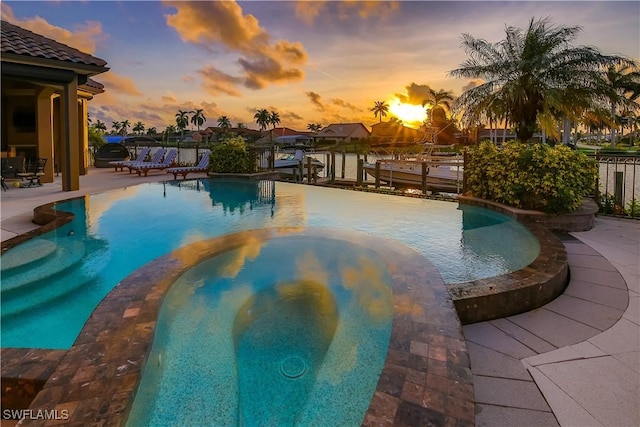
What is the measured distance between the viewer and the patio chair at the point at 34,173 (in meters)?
11.6

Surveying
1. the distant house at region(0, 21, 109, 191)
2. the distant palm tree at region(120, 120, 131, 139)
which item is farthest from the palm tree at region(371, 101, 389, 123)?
the distant house at region(0, 21, 109, 191)

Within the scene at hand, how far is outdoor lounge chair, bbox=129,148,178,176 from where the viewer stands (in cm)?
1559

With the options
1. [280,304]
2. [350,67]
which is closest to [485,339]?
[280,304]

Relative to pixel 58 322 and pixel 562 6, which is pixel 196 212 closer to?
pixel 58 322

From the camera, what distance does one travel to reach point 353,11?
14609 millimetres

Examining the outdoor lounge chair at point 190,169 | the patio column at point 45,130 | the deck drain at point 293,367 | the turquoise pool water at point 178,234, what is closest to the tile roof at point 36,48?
the patio column at point 45,130

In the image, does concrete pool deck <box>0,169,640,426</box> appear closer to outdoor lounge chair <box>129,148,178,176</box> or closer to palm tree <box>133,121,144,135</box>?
outdoor lounge chair <box>129,148,178,176</box>

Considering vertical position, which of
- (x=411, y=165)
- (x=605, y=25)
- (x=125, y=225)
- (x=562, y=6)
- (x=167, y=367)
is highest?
(x=562, y=6)

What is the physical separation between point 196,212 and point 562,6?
548 inches

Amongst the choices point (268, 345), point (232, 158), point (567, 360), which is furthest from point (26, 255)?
point (232, 158)

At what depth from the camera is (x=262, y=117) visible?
88.4 meters

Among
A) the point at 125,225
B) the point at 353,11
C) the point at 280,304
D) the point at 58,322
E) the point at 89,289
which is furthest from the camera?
the point at 353,11

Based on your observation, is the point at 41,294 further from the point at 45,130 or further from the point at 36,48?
the point at 45,130

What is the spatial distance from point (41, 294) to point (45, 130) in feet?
37.7
